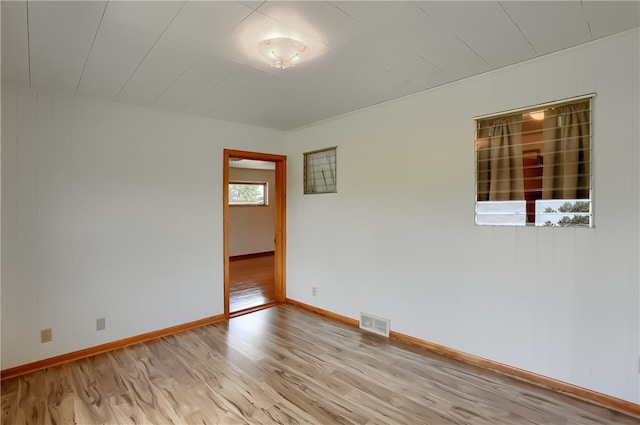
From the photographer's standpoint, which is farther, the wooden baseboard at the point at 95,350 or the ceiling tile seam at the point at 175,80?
the wooden baseboard at the point at 95,350

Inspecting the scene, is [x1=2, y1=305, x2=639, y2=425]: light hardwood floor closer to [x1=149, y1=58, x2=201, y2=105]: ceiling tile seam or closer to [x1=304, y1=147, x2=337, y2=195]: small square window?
[x1=304, y1=147, x2=337, y2=195]: small square window

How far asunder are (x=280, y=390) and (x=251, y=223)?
655 centimetres

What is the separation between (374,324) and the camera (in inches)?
137

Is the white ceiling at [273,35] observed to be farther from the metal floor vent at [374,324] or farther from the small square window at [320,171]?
the metal floor vent at [374,324]

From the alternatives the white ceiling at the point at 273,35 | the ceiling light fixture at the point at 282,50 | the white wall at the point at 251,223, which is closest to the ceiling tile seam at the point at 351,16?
the white ceiling at the point at 273,35

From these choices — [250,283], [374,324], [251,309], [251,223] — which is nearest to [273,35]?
[374,324]

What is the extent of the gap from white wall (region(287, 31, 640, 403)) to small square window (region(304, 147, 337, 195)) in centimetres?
14

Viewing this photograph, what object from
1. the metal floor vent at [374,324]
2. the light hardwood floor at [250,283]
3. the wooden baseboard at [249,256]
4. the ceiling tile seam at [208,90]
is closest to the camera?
the ceiling tile seam at [208,90]

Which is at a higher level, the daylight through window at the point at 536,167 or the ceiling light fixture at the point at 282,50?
the ceiling light fixture at the point at 282,50

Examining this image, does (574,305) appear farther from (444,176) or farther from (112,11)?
(112,11)

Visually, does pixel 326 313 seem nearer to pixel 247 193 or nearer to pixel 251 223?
pixel 251 223

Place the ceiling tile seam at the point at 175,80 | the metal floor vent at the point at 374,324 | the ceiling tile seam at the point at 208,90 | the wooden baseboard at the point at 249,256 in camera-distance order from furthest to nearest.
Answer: the wooden baseboard at the point at 249,256
the metal floor vent at the point at 374,324
the ceiling tile seam at the point at 208,90
the ceiling tile seam at the point at 175,80

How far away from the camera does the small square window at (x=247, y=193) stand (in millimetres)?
8475

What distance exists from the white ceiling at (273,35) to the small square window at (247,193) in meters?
5.45
